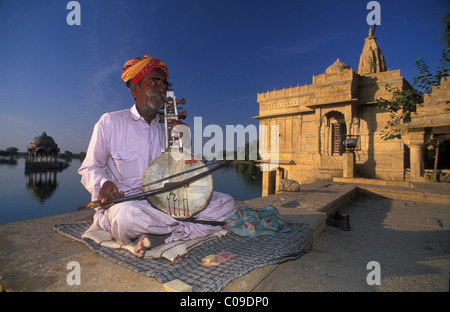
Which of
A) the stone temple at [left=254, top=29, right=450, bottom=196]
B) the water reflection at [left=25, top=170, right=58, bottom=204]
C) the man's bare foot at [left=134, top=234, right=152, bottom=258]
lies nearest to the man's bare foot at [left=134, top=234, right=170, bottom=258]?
the man's bare foot at [left=134, top=234, right=152, bottom=258]

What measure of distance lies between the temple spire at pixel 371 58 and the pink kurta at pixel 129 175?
1817 cm

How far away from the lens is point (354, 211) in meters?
4.81

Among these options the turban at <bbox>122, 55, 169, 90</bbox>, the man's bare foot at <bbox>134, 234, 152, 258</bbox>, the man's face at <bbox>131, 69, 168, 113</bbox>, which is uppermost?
the turban at <bbox>122, 55, 169, 90</bbox>

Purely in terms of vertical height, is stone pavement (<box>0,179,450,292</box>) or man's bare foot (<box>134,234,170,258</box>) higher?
man's bare foot (<box>134,234,170,258</box>)

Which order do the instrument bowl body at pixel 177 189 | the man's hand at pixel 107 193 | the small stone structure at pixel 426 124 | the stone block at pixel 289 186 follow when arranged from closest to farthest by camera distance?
1. the man's hand at pixel 107 193
2. the instrument bowl body at pixel 177 189
3. the stone block at pixel 289 186
4. the small stone structure at pixel 426 124

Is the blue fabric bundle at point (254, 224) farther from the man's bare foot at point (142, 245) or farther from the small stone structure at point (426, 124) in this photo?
the small stone structure at point (426, 124)

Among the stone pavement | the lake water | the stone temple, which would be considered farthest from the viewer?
the lake water

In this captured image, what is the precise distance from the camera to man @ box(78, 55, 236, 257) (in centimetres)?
191

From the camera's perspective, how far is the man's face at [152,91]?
2344 millimetres

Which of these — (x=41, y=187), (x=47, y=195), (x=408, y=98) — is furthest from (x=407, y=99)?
(x=41, y=187)

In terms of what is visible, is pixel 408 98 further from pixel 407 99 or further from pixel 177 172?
pixel 177 172

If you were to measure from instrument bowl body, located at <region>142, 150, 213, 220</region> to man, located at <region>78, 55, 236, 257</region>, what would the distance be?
140 mm

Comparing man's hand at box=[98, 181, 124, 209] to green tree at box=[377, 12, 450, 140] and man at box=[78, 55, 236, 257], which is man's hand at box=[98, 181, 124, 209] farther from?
green tree at box=[377, 12, 450, 140]

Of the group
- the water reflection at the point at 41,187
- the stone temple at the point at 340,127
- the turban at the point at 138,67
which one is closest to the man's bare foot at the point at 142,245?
the turban at the point at 138,67
